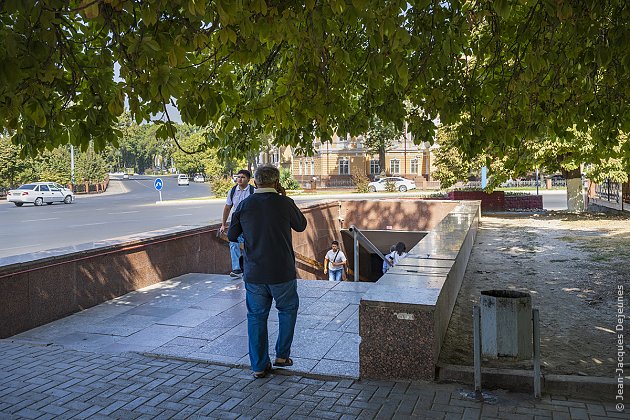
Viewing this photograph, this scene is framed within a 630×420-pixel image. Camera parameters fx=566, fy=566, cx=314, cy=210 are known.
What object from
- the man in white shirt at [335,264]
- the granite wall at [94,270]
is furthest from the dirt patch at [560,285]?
the granite wall at [94,270]

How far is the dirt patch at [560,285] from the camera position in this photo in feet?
18.5

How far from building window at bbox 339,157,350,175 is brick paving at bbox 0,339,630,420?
205 ft

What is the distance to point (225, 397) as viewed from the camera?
185 inches

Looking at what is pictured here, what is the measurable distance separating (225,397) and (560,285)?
664 centimetres

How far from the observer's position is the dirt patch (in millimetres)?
5641

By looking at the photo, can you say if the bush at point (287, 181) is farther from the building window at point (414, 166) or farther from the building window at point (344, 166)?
the building window at point (414, 166)

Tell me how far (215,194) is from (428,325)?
143 feet

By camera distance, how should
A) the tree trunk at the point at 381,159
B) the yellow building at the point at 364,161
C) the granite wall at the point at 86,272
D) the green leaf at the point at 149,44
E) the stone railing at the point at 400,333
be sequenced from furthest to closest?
the yellow building at the point at 364,161 → the tree trunk at the point at 381,159 → the granite wall at the point at 86,272 → the stone railing at the point at 400,333 → the green leaf at the point at 149,44

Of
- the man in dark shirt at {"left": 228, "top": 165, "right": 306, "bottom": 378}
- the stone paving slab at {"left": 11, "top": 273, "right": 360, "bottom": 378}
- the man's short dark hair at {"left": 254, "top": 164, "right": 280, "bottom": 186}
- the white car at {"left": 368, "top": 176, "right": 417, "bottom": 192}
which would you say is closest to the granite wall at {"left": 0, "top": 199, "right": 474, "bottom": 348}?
the stone paving slab at {"left": 11, "top": 273, "right": 360, "bottom": 378}

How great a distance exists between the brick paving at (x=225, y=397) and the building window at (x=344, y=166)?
62.5 metres

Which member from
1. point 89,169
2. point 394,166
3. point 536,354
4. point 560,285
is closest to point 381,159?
point 394,166

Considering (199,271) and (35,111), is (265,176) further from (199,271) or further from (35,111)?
(199,271)

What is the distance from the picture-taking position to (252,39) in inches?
214

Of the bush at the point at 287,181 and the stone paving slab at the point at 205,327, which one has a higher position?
the bush at the point at 287,181
